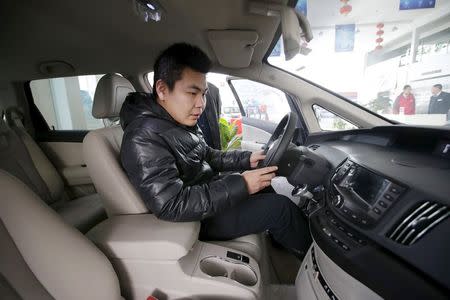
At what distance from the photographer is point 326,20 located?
1827 mm

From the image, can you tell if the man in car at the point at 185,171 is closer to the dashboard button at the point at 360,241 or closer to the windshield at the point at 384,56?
the dashboard button at the point at 360,241

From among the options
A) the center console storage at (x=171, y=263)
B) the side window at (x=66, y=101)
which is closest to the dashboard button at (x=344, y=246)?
the center console storage at (x=171, y=263)

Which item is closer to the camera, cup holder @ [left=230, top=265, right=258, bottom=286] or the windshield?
cup holder @ [left=230, top=265, right=258, bottom=286]

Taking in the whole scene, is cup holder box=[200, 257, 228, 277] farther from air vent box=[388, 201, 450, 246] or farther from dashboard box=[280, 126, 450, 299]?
air vent box=[388, 201, 450, 246]

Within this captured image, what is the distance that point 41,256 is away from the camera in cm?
62

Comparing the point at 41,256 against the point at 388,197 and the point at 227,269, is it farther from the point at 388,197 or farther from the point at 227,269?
the point at 388,197

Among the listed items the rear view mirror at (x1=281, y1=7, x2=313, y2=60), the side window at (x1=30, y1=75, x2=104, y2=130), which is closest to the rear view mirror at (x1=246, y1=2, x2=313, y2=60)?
the rear view mirror at (x1=281, y1=7, x2=313, y2=60)

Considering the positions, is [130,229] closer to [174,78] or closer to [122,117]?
[122,117]

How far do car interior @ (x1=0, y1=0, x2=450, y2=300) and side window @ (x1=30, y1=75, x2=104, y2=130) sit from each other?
3.63 feet

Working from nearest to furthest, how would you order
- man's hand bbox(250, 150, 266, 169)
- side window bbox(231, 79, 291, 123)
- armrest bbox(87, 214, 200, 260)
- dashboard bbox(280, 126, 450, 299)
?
dashboard bbox(280, 126, 450, 299) < armrest bbox(87, 214, 200, 260) < man's hand bbox(250, 150, 266, 169) < side window bbox(231, 79, 291, 123)

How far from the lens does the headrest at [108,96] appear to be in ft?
4.79

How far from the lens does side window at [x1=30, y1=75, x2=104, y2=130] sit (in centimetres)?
301

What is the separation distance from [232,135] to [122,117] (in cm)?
161

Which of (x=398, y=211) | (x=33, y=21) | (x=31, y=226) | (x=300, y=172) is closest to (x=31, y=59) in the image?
(x=33, y=21)
